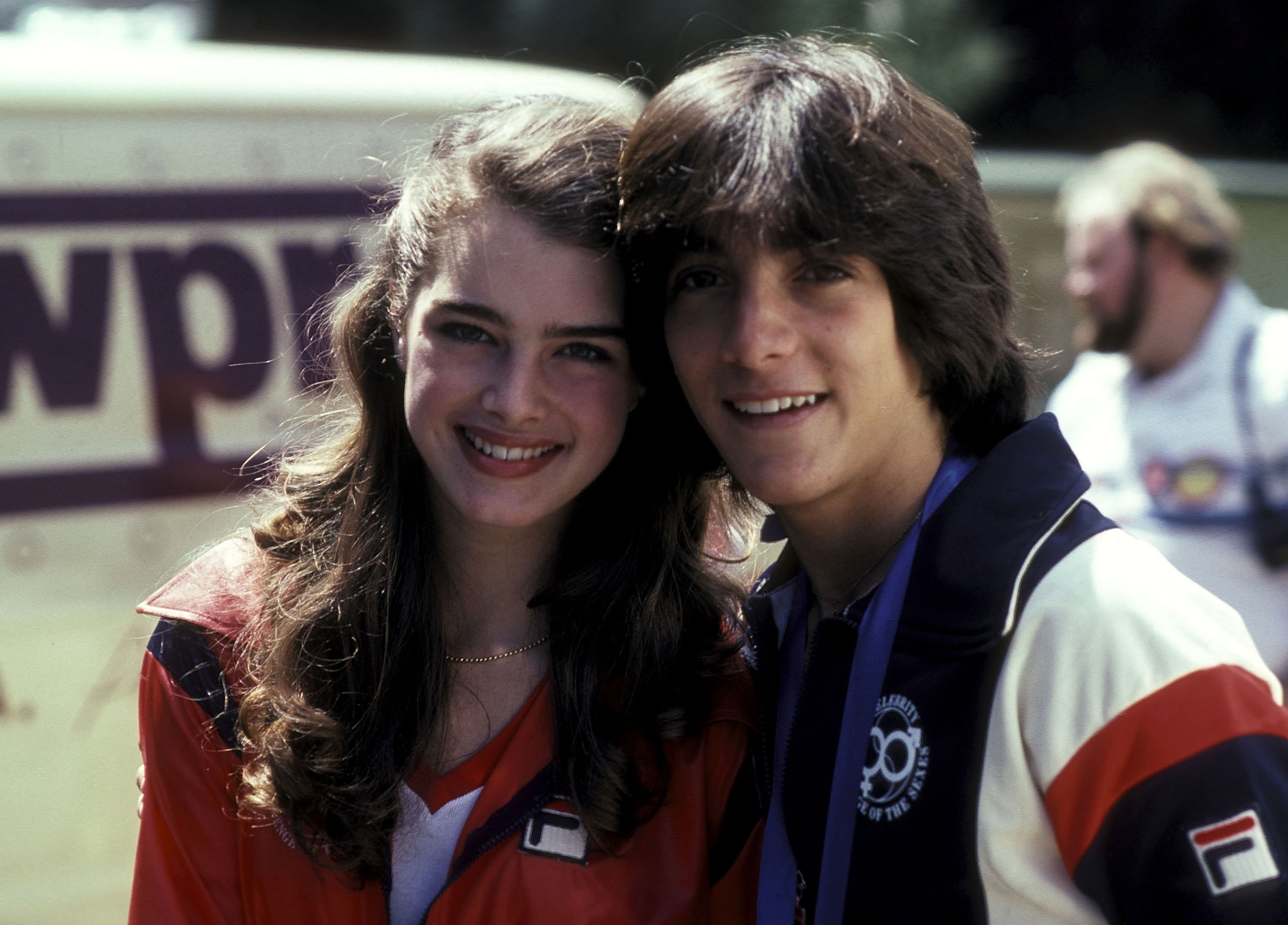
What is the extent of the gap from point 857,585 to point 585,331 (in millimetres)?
554

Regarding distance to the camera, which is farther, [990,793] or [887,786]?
[887,786]

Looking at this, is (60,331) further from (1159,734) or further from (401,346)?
(1159,734)

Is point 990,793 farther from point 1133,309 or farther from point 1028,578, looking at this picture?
point 1133,309

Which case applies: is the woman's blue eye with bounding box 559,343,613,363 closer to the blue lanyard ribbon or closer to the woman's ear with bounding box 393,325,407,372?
the woman's ear with bounding box 393,325,407,372

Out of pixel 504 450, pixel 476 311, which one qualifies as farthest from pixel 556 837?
pixel 476 311

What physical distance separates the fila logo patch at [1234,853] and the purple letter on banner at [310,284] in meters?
2.30

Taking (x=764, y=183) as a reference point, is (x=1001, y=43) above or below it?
below

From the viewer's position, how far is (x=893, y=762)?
1.62m

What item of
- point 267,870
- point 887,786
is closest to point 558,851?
point 267,870

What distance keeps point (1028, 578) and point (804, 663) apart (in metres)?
0.44

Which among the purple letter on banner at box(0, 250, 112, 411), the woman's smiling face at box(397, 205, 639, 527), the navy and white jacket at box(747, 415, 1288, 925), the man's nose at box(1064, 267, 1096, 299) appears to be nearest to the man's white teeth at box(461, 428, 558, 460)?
the woman's smiling face at box(397, 205, 639, 527)

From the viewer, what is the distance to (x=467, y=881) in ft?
6.20

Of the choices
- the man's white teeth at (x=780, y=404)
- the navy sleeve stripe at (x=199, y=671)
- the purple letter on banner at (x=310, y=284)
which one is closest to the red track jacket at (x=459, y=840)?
the navy sleeve stripe at (x=199, y=671)

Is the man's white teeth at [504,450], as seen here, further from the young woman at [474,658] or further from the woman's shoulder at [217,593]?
the woman's shoulder at [217,593]
